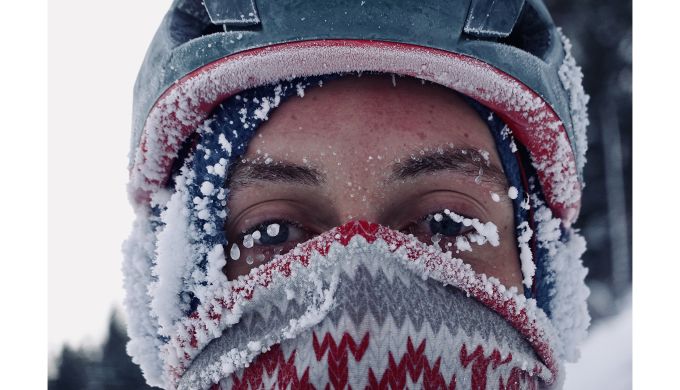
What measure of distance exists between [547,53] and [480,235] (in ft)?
1.56

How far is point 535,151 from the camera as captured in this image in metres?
1.36

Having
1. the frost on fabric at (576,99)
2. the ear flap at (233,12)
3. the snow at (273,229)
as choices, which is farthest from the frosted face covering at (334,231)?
the frost on fabric at (576,99)

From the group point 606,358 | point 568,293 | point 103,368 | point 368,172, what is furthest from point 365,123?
point 103,368

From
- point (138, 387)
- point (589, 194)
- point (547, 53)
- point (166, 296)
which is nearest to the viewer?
point (166, 296)

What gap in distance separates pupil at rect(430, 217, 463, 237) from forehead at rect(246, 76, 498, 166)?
13 cm

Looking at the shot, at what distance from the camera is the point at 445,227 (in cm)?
122

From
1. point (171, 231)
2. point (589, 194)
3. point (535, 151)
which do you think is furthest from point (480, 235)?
point (589, 194)

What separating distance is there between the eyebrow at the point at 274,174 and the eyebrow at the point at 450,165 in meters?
0.13

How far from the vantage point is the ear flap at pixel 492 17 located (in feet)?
4.11

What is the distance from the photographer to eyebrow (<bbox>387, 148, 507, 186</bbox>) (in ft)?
3.82

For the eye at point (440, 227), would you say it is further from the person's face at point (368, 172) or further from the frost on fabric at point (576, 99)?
the frost on fabric at point (576, 99)

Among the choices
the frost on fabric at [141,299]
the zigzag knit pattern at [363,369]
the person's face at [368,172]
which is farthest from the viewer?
the frost on fabric at [141,299]

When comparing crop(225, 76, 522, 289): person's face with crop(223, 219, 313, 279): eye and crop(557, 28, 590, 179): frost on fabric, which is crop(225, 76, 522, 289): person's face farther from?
crop(557, 28, 590, 179): frost on fabric
